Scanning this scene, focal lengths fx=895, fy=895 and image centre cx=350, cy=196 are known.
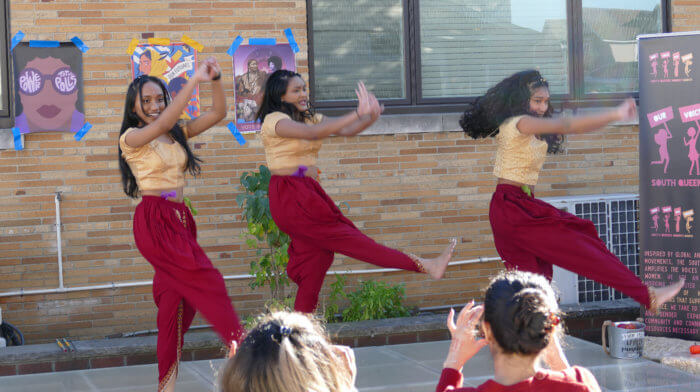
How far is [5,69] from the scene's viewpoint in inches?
262

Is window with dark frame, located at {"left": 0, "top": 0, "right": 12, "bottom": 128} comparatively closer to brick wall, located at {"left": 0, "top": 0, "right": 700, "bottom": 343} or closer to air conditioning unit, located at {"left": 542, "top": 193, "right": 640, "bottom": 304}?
brick wall, located at {"left": 0, "top": 0, "right": 700, "bottom": 343}

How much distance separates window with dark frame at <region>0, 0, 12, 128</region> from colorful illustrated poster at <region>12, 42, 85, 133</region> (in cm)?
8

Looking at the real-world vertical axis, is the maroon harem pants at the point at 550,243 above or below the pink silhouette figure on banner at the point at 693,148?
below

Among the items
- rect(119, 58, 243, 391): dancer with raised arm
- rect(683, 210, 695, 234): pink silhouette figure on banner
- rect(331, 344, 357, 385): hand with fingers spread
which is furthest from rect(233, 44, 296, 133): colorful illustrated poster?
rect(331, 344, 357, 385): hand with fingers spread

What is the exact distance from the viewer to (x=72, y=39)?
6656 millimetres

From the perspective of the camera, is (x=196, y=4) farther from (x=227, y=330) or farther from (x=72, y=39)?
(x=227, y=330)

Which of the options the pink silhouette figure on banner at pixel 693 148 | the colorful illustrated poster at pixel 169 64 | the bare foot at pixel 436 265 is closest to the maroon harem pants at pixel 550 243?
the bare foot at pixel 436 265

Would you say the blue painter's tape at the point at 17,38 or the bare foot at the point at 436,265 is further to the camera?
the blue painter's tape at the point at 17,38

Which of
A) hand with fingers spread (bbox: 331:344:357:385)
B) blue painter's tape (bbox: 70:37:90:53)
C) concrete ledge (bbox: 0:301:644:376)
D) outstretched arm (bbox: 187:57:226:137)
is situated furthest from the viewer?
blue painter's tape (bbox: 70:37:90:53)

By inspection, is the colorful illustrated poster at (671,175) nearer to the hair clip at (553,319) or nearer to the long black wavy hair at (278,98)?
the long black wavy hair at (278,98)

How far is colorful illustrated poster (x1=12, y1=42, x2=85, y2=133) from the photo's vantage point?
6594 millimetres

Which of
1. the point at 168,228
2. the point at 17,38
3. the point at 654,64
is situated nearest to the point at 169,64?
the point at 17,38

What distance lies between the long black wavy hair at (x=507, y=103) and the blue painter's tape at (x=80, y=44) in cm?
298

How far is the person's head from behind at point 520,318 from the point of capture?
A: 2520 millimetres
